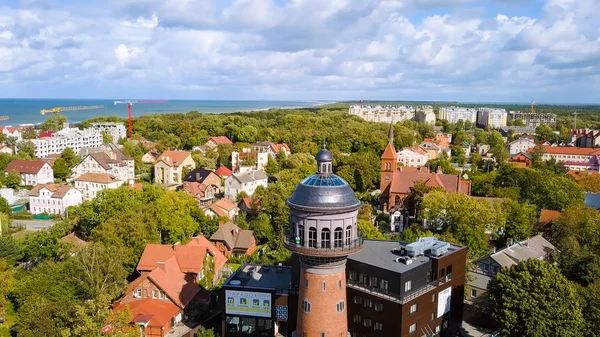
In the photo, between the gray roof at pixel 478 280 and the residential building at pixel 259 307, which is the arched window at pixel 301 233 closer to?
the residential building at pixel 259 307

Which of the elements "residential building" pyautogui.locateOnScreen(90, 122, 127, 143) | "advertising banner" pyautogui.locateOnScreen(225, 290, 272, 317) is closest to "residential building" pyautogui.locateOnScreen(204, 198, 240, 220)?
"advertising banner" pyautogui.locateOnScreen(225, 290, 272, 317)

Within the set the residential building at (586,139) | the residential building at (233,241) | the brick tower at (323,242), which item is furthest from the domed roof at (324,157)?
the residential building at (586,139)

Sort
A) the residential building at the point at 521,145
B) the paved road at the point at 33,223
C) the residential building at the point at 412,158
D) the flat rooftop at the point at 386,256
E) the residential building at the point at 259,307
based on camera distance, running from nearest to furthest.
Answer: the flat rooftop at the point at 386,256, the residential building at the point at 259,307, the paved road at the point at 33,223, the residential building at the point at 412,158, the residential building at the point at 521,145

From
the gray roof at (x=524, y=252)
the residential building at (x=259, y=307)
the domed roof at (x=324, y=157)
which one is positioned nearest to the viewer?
the domed roof at (x=324, y=157)

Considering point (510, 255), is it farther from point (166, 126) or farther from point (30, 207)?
Answer: point (166, 126)

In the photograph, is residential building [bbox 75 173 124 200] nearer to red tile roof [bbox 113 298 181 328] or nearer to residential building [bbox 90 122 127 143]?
red tile roof [bbox 113 298 181 328]

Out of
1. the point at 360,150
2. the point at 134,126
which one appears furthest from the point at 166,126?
the point at 360,150
